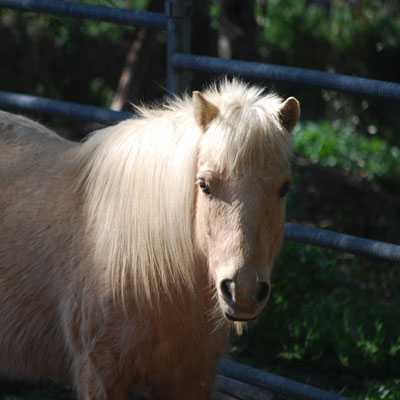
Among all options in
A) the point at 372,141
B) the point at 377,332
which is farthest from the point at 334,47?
the point at 377,332

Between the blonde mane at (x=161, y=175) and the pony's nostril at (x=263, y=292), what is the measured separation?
0.39 meters

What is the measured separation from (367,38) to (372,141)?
1.77 metres

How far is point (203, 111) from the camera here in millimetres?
2373

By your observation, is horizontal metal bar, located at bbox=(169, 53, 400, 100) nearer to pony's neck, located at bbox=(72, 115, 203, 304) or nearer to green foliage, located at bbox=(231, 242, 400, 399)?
pony's neck, located at bbox=(72, 115, 203, 304)

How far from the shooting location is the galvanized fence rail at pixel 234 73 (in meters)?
2.90

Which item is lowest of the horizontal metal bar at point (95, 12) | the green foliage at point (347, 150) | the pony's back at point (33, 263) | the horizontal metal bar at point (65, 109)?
the green foliage at point (347, 150)

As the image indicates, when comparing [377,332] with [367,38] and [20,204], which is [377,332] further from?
[367,38]

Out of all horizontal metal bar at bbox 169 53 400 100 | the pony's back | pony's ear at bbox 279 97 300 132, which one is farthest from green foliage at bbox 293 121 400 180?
the pony's back

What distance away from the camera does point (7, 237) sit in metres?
2.85

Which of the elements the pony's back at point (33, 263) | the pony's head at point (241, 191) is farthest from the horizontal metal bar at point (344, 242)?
the pony's back at point (33, 263)

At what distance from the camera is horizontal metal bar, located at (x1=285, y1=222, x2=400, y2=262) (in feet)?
9.42

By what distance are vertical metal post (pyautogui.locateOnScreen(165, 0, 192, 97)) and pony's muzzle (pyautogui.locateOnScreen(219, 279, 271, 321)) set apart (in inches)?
53.4

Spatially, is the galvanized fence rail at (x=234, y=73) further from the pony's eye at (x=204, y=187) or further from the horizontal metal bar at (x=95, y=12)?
the pony's eye at (x=204, y=187)

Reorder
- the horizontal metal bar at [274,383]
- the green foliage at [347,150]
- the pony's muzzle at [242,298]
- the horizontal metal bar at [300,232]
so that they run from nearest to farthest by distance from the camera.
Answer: the pony's muzzle at [242,298] → the horizontal metal bar at [300,232] → the horizontal metal bar at [274,383] → the green foliage at [347,150]
